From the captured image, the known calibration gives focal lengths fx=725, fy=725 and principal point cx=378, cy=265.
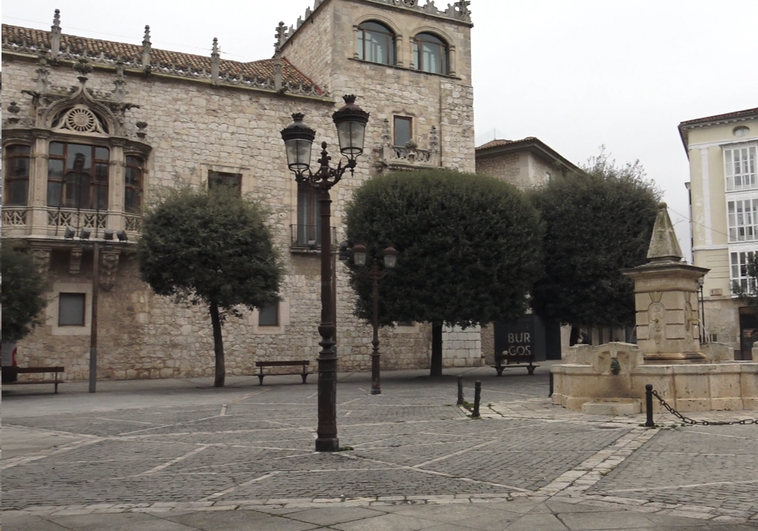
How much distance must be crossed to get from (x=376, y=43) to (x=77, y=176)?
1495 centimetres

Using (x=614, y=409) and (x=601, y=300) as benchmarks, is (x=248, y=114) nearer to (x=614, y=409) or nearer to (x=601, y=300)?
(x=601, y=300)

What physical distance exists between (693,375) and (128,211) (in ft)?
67.0

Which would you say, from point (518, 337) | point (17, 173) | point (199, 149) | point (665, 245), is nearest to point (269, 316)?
point (199, 149)

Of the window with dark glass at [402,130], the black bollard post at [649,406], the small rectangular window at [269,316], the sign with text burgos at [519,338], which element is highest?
the window with dark glass at [402,130]

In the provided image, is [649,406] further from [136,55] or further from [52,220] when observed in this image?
[136,55]

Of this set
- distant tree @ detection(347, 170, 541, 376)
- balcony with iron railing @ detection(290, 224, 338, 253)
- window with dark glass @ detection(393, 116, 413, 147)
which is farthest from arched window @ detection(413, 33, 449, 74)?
distant tree @ detection(347, 170, 541, 376)

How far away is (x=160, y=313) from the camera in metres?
27.9

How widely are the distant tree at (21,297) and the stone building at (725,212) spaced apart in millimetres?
36902

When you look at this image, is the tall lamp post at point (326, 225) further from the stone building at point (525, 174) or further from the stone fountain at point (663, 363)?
the stone building at point (525, 174)

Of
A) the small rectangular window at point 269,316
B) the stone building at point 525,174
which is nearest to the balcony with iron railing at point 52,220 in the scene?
the small rectangular window at point 269,316

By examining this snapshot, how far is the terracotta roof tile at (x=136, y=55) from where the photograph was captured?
27266 mm

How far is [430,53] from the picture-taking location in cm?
3494

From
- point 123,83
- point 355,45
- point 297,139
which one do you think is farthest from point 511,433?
point 355,45

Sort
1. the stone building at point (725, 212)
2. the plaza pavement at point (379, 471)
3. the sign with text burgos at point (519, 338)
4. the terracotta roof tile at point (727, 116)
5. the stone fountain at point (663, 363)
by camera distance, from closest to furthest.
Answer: the plaza pavement at point (379, 471)
the stone fountain at point (663, 363)
the sign with text burgos at point (519, 338)
the stone building at point (725, 212)
the terracotta roof tile at point (727, 116)
